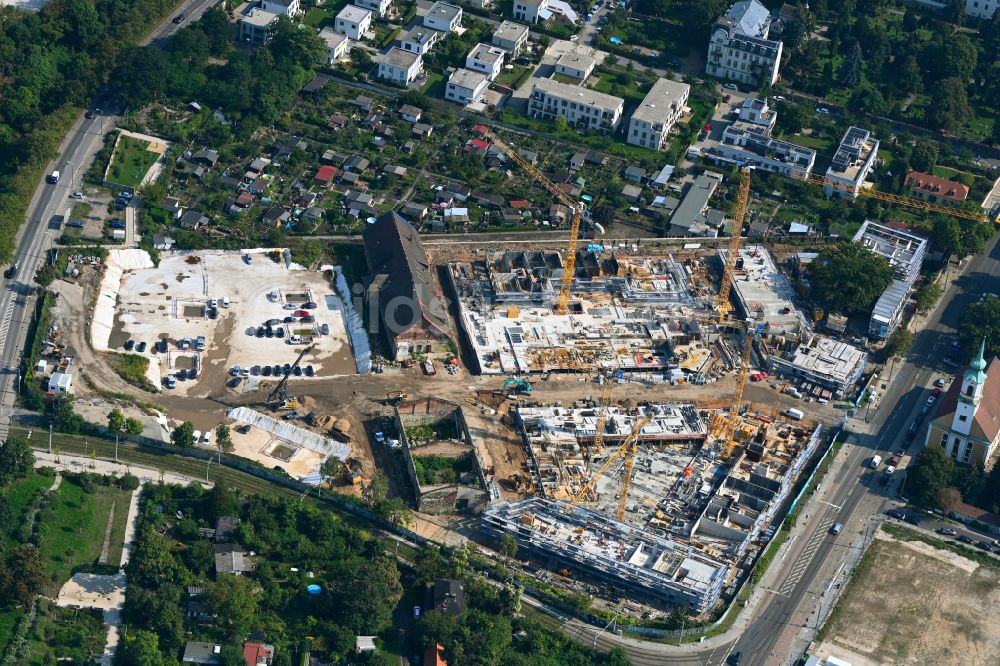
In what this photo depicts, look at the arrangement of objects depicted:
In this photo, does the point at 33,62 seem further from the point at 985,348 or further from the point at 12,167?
the point at 985,348

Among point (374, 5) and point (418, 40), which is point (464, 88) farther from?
point (374, 5)

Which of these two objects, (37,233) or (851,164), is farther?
(851,164)

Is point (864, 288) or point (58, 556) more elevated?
point (864, 288)

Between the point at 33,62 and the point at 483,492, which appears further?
the point at 33,62

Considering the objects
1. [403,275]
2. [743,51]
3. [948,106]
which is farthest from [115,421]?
[948,106]

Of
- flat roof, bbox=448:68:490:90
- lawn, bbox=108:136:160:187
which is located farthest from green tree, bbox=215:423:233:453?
flat roof, bbox=448:68:490:90

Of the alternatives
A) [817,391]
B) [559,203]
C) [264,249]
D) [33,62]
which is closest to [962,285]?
[817,391]
